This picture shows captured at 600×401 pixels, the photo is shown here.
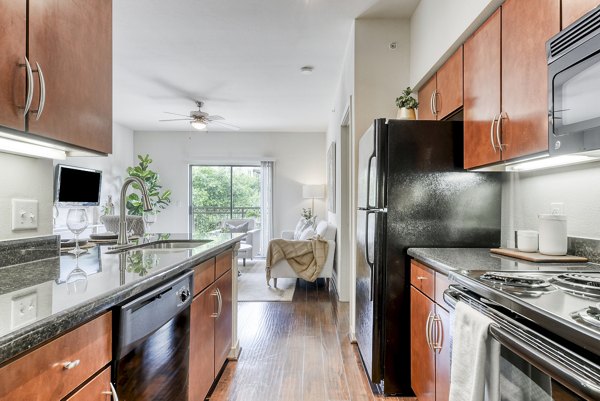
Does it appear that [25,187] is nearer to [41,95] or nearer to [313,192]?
[41,95]

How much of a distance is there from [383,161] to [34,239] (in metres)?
1.73

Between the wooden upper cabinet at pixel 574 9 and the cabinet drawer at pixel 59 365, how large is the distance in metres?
1.66

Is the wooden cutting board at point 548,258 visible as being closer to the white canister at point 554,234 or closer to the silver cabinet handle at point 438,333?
the white canister at point 554,234

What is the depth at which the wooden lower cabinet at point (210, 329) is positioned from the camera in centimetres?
165

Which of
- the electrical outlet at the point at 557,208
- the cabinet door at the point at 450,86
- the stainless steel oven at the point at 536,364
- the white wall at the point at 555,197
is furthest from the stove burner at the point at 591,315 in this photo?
the cabinet door at the point at 450,86

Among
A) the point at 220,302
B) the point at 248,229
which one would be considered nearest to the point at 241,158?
the point at 248,229

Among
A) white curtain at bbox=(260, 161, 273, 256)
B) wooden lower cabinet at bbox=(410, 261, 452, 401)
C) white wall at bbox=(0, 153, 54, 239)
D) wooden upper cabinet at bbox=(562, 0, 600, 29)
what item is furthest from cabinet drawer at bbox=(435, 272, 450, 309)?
white curtain at bbox=(260, 161, 273, 256)

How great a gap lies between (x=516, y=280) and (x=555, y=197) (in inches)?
32.8

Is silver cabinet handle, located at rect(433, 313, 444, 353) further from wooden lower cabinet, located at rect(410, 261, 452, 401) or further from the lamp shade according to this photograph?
the lamp shade

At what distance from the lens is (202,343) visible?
177 cm

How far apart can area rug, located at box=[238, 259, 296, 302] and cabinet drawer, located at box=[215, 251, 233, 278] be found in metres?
1.83

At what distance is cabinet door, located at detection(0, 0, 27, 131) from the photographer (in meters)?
0.95

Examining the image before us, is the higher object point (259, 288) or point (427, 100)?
point (427, 100)

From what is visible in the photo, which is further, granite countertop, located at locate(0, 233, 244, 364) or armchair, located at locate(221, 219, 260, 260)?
armchair, located at locate(221, 219, 260, 260)
